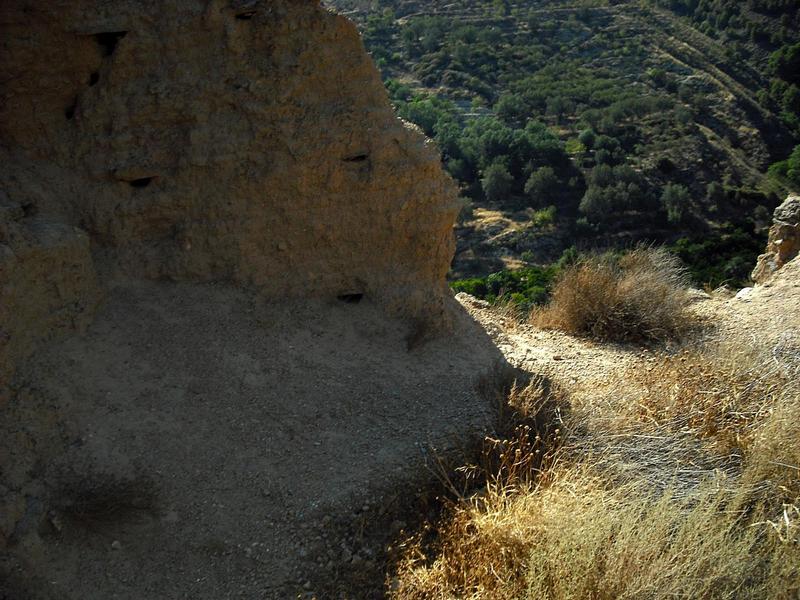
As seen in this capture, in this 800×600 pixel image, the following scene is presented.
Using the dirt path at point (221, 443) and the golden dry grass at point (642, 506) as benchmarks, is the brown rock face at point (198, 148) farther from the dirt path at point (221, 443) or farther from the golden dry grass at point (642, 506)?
the golden dry grass at point (642, 506)

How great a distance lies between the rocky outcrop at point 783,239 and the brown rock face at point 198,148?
540 cm

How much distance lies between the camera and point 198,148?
554cm

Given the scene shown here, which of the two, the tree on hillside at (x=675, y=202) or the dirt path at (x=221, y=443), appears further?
the tree on hillside at (x=675, y=202)

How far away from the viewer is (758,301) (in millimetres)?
7781

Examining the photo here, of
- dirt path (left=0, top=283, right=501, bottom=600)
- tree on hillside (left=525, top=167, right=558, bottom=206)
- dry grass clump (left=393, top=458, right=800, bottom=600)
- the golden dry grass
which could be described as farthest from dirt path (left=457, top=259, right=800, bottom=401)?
tree on hillside (left=525, top=167, right=558, bottom=206)

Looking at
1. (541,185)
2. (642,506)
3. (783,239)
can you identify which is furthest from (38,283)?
(541,185)

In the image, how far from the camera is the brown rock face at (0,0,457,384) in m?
5.19

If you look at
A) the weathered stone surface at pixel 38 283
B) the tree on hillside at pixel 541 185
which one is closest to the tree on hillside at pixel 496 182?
the tree on hillside at pixel 541 185

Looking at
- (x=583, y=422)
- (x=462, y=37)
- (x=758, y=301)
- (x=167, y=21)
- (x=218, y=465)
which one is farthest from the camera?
(x=462, y=37)

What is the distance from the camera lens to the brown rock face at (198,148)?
17.0 feet

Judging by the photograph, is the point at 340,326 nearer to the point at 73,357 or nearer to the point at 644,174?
the point at 73,357

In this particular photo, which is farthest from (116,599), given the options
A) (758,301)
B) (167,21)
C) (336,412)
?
(758,301)

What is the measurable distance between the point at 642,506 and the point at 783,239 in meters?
6.39

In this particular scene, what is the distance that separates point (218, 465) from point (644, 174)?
24620 mm
